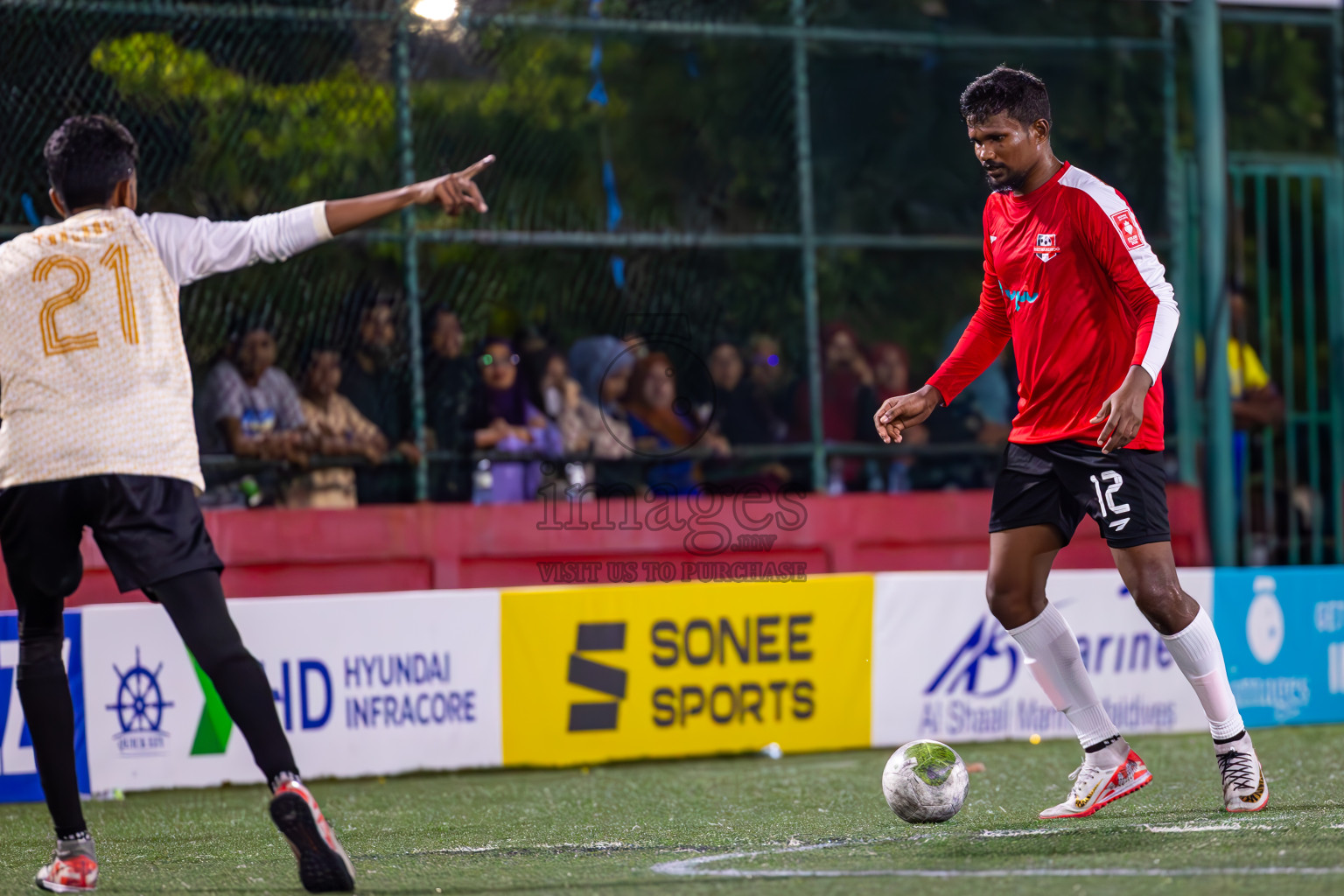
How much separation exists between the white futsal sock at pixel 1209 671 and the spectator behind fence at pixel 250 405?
18.1 ft

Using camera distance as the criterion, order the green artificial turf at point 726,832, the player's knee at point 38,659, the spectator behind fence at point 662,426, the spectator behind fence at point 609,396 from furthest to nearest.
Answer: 1. the spectator behind fence at point 662,426
2. the spectator behind fence at point 609,396
3. the player's knee at point 38,659
4. the green artificial turf at point 726,832

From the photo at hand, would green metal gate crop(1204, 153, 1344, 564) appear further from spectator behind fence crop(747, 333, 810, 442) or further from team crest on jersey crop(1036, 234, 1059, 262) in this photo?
team crest on jersey crop(1036, 234, 1059, 262)

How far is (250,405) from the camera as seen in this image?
30.3ft

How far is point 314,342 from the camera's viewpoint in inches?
372

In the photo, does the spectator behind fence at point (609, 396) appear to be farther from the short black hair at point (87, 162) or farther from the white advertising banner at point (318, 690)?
the short black hair at point (87, 162)

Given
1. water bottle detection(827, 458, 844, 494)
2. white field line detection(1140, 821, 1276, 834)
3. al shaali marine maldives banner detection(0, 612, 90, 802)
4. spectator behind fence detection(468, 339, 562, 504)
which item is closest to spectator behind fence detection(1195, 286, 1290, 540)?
water bottle detection(827, 458, 844, 494)

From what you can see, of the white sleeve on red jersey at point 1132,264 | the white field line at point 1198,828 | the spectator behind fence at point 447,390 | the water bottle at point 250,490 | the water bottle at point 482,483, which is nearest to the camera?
the white field line at point 1198,828

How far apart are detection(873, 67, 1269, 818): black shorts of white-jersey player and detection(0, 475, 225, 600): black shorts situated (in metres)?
2.28

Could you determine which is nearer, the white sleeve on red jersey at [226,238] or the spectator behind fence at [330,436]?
the white sleeve on red jersey at [226,238]

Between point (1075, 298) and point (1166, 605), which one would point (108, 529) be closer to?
point (1075, 298)

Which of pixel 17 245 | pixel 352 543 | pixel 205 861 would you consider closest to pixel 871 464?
pixel 352 543

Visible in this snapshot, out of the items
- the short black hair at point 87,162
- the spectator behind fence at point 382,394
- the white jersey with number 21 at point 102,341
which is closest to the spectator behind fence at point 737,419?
the spectator behind fence at point 382,394

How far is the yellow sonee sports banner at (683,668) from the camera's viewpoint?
8.39 meters

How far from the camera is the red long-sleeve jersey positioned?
514 cm
